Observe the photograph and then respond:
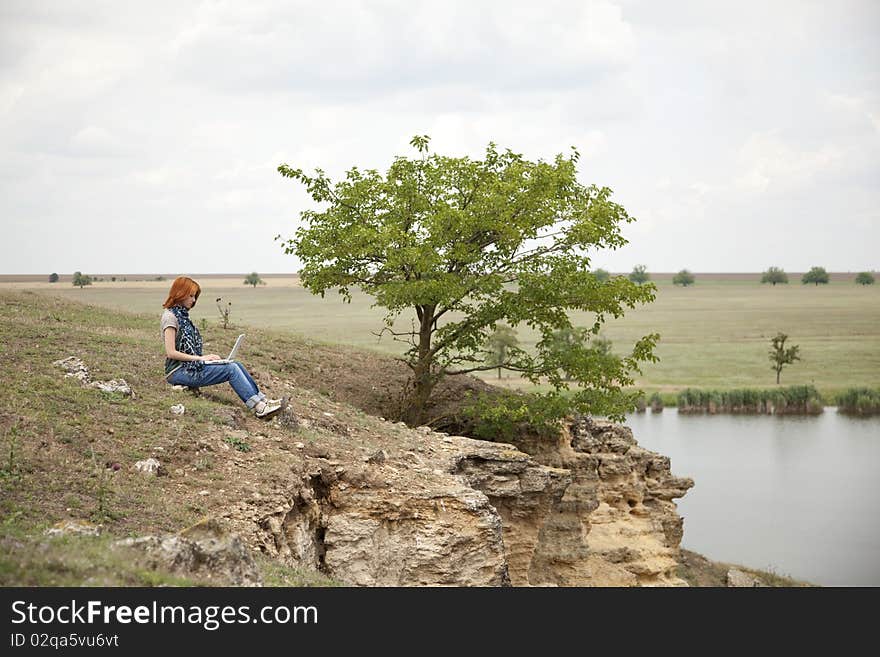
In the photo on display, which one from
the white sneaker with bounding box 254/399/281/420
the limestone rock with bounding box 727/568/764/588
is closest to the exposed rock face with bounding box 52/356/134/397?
the white sneaker with bounding box 254/399/281/420

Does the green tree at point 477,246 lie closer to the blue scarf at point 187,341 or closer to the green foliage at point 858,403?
the blue scarf at point 187,341

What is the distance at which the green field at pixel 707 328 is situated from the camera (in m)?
71.7

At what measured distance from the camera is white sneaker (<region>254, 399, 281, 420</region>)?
15.5 meters

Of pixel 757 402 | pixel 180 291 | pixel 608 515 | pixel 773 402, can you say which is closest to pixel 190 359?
pixel 180 291

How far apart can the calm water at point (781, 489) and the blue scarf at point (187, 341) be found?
83.7 feet

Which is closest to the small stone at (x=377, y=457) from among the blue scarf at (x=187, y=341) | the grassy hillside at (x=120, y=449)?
the grassy hillside at (x=120, y=449)

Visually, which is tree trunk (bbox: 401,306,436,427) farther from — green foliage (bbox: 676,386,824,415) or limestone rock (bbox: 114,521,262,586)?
green foliage (bbox: 676,386,824,415)

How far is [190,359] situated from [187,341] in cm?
38

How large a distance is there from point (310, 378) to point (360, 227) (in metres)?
4.51

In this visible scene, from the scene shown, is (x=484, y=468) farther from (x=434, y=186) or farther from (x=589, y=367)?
(x=434, y=186)

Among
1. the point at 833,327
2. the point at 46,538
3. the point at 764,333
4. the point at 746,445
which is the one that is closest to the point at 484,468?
the point at 46,538

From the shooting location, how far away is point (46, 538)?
910cm

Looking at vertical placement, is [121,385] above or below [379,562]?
above

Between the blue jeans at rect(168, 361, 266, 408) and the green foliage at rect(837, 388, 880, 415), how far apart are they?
53.3m
